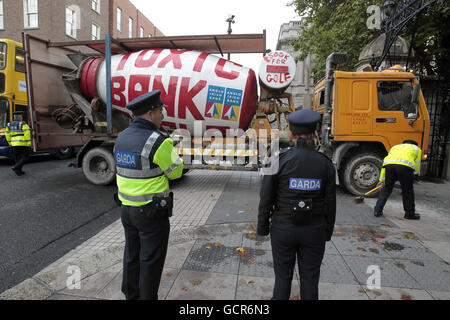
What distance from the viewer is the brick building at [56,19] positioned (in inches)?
674

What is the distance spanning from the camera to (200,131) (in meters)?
6.59

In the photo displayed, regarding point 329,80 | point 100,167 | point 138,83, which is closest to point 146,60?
point 138,83

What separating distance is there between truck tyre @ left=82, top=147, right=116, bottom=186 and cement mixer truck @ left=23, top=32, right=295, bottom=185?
1.0 inches

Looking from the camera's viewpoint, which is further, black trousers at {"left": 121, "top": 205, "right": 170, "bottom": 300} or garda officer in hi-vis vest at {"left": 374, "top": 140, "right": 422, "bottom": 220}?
garda officer in hi-vis vest at {"left": 374, "top": 140, "right": 422, "bottom": 220}

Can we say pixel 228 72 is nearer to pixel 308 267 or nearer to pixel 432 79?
pixel 308 267

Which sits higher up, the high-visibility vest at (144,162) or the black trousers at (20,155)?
the high-visibility vest at (144,162)

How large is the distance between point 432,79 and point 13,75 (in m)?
12.8

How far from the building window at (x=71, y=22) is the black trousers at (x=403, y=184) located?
20.8 m

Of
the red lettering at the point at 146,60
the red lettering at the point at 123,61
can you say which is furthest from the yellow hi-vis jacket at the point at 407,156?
the red lettering at the point at 123,61

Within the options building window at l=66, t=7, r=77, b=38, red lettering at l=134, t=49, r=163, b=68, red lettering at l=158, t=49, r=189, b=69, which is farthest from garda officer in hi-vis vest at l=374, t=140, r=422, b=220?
building window at l=66, t=7, r=77, b=38

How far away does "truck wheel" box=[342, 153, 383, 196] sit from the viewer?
634 cm

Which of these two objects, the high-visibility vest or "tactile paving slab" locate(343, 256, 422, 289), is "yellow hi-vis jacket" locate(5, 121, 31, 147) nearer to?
the high-visibility vest

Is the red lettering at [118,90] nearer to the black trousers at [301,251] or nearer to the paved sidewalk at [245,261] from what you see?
the paved sidewalk at [245,261]

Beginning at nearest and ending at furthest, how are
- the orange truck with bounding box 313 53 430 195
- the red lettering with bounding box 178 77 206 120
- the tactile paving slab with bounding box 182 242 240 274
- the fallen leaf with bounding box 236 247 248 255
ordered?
the tactile paving slab with bounding box 182 242 240 274 → the fallen leaf with bounding box 236 247 248 255 → the orange truck with bounding box 313 53 430 195 → the red lettering with bounding box 178 77 206 120
